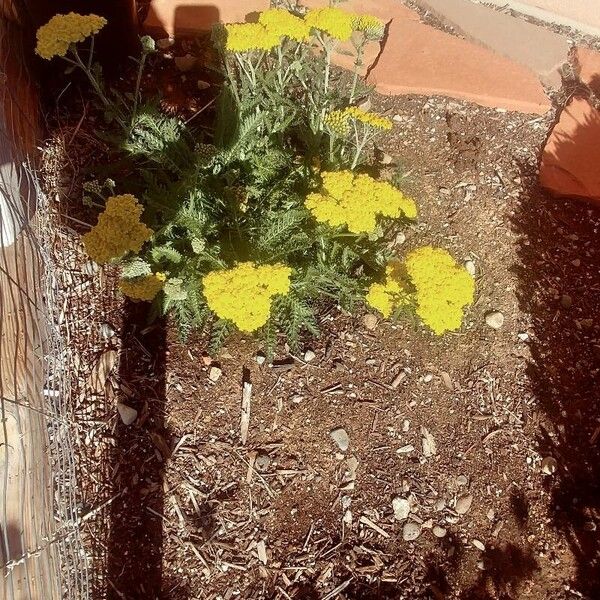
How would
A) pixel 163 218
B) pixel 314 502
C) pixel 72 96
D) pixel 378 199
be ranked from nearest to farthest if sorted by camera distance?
1. pixel 378 199
2. pixel 314 502
3. pixel 163 218
4. pixel 72 96

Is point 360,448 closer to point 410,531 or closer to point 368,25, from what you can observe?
point 410,531

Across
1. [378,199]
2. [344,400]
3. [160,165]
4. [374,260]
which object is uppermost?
[378,199]

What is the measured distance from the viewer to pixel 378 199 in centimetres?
239

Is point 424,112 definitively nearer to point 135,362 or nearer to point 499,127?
point 499,127

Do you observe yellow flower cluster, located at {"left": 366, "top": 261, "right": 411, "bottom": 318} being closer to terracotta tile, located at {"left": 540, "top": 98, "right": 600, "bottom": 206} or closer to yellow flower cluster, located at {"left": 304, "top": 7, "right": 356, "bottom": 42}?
yellow flower cluster, located at {"left": 304, "top": 7, "right": 356, "bottom": 42}

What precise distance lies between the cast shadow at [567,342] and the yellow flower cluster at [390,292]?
2.71 ft

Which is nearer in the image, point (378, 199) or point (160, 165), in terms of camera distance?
point (378, 199)

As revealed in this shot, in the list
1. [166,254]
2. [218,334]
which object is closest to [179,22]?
[166,254]

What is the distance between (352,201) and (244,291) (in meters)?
0.52

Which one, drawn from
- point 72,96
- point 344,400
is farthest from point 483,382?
point 72,96

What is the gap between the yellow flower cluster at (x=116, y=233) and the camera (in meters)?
2.34

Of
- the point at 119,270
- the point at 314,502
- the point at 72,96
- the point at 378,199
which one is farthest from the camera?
the point at 72,96

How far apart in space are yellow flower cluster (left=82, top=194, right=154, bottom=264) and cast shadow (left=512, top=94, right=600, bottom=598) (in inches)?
69.7

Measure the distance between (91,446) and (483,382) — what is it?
5.42ft
